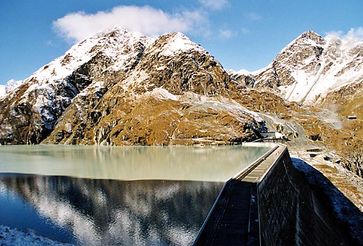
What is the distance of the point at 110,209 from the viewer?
36281 millimetres

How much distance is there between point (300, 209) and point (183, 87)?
163 m

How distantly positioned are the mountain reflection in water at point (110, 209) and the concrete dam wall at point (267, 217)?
539cm

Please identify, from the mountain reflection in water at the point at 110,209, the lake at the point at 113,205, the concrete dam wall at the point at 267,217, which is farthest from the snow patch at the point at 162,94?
the concrete dam wall at the point at 267,217

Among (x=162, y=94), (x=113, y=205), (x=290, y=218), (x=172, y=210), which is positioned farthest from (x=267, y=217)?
(x=162, y=94)

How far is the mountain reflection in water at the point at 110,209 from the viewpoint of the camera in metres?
28.6

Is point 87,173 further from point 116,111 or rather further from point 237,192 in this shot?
point 116,111

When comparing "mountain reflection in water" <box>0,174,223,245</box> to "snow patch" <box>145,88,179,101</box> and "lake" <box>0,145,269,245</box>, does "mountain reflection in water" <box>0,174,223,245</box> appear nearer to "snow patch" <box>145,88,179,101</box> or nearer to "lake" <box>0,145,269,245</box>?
"lake" <box>0,145,269,245</box>

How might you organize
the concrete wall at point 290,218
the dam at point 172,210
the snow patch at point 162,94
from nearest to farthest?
the dam at point 172,210 → the concrete wall at point 290,218 → the snow patch at point 162,94

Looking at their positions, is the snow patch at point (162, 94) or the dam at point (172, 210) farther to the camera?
the snow patch at point (162, 94)

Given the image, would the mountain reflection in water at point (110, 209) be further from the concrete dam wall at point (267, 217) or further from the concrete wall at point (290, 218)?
the concrete wall at point (290, 218)

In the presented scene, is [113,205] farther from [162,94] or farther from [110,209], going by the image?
[162,94]

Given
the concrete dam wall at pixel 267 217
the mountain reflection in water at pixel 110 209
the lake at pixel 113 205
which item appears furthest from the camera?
the lake at pixel 113 205

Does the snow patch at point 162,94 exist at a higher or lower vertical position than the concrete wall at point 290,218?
higher

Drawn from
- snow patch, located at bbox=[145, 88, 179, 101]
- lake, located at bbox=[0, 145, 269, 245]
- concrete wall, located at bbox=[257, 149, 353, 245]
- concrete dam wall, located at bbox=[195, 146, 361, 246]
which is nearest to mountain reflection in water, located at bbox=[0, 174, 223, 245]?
lake, located at bbox=[0, 145, 269, 245]
